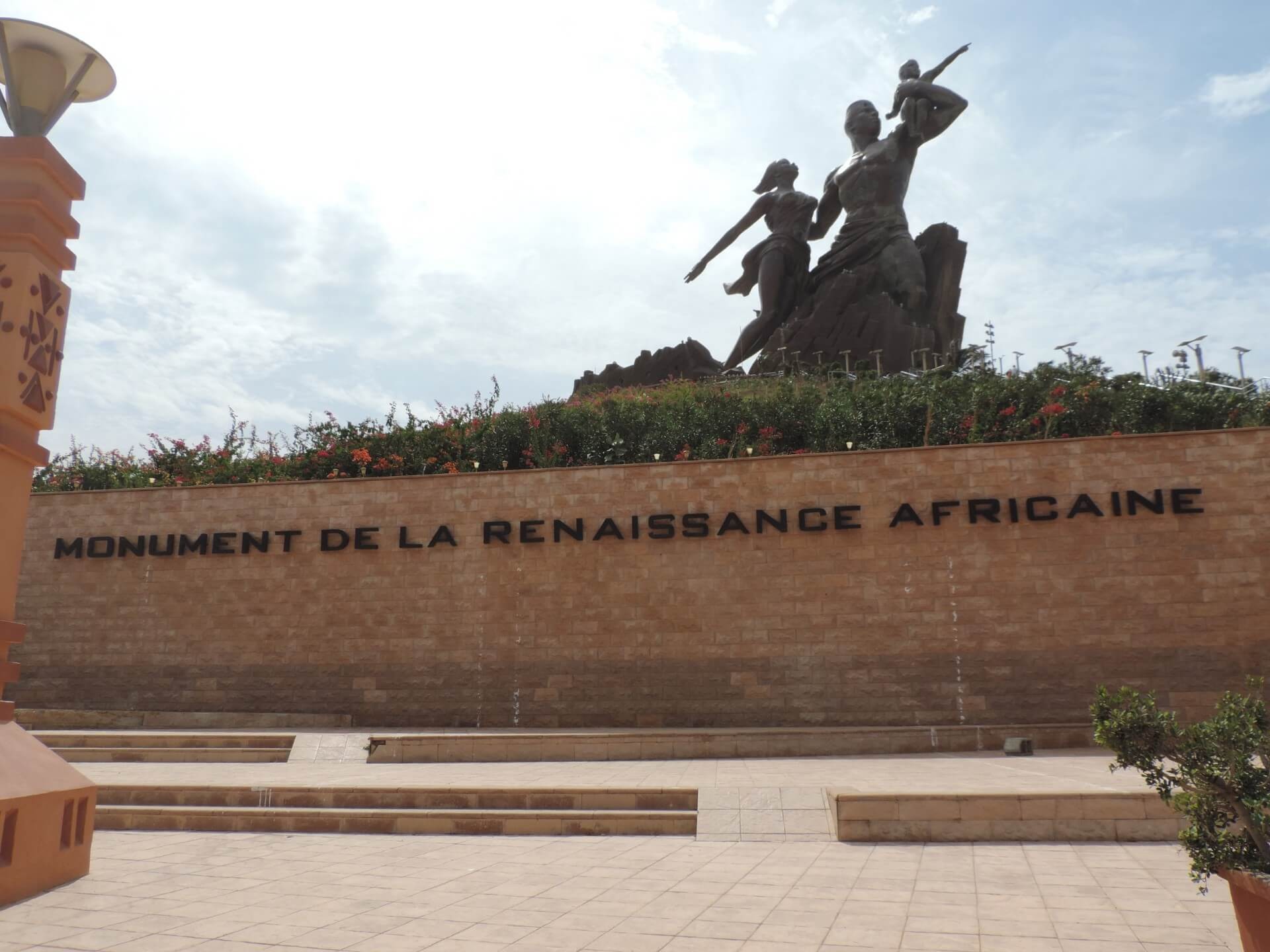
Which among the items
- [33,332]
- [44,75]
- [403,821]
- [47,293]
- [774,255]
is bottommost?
[403,821]

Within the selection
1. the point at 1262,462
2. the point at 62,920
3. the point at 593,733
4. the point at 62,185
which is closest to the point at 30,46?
the point at 62,185

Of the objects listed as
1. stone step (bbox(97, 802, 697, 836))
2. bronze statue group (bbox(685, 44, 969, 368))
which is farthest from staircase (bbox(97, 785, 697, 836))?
bronze statue group (bbox(685, 44, 969, 368))

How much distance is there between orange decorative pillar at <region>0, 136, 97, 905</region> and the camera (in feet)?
15.1

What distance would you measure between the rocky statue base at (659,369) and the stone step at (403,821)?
14.1 meters

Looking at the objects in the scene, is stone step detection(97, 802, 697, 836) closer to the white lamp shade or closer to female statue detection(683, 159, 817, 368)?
the white lamp shade

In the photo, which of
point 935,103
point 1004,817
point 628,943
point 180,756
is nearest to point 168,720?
point 180,756

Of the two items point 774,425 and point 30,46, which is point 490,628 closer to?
point 774,425

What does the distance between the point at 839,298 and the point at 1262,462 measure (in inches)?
391

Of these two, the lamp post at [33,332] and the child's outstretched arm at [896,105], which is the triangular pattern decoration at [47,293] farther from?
the child's outstretched arm at [896,105]

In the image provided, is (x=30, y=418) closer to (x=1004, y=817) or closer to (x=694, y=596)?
(x=1004, y=817)

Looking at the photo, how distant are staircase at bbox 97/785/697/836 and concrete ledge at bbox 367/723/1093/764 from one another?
228 centimetres

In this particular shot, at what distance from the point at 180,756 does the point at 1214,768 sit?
9.64m

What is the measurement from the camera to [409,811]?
676 centimetres

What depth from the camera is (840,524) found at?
36.1ft
